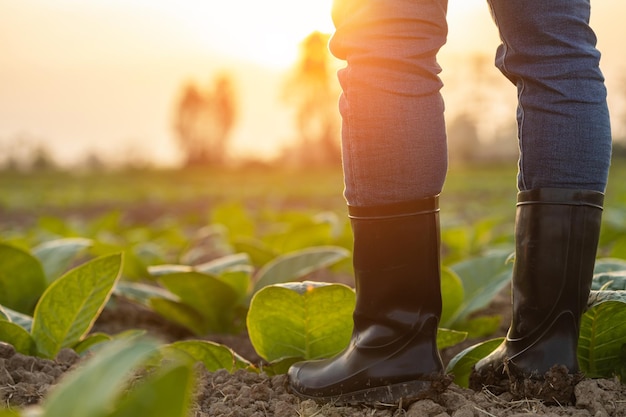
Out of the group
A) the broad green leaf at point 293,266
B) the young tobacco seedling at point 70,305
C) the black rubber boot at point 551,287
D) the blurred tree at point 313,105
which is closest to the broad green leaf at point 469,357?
the black rubber boot at point 551,287

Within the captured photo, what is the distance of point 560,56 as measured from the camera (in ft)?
4.04

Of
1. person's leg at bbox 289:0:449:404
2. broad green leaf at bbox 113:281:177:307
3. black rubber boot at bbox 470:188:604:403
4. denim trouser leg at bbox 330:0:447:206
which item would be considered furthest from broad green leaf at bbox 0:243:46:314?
black rubber boot at bbox 470:188:604:403

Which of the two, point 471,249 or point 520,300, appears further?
point 471,249

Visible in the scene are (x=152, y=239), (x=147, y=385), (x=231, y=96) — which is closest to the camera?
(x=147, y=385)

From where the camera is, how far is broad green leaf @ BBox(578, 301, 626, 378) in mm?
1335

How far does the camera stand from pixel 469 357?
1439 mm

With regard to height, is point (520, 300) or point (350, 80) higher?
point (350, 80)

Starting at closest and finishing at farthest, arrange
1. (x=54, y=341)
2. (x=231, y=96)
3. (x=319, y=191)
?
(x=54, y=341), (x=319, y=191), (x=231, y=96)

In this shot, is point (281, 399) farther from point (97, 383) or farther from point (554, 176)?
point (97, 383)

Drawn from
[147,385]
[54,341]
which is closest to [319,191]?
[54,341]

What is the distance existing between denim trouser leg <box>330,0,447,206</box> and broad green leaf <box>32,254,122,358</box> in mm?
654

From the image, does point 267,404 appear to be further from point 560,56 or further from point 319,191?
point 319,191

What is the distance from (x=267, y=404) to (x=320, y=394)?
10cm

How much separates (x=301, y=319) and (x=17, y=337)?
0.62 metres
